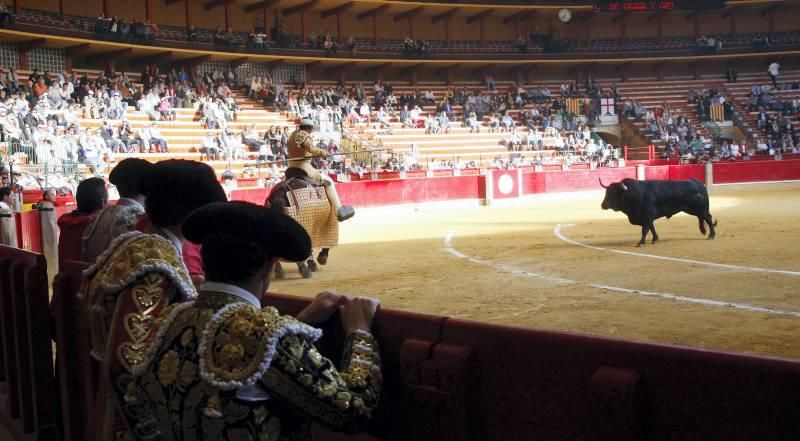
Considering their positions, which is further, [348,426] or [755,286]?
[755,286]

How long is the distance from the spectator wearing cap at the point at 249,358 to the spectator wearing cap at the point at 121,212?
1735 mm

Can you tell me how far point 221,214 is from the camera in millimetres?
2061

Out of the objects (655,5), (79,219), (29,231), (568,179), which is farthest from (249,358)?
(655,5)

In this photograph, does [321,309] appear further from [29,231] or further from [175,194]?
[29,231]

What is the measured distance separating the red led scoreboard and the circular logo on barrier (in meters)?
16.2

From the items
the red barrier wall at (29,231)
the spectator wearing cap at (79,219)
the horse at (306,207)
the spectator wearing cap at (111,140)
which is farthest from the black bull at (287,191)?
the spectator wearing cap at (111,140)

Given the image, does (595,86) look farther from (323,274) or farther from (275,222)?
(275,222)

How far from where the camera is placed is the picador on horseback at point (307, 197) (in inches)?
376

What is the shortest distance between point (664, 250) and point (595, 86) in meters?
28.5

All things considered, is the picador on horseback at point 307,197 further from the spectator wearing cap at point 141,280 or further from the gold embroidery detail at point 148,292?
the gold embroidery detail at point 148,292

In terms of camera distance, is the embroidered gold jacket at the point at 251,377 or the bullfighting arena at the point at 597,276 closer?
the embroidered gold jacket at the point at 251,377

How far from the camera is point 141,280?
8.34ft

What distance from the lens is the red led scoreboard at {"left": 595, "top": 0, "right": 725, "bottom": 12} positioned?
37250 millimetres

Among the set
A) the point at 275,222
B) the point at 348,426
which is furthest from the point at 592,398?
the point at 275,222
